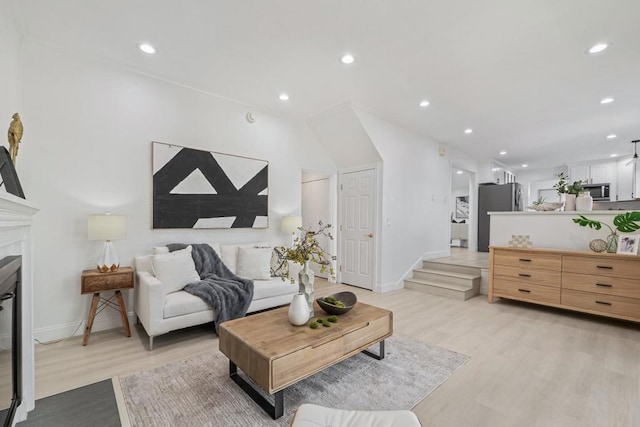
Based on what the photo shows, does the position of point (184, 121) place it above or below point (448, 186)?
above

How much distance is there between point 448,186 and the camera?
20.5ft

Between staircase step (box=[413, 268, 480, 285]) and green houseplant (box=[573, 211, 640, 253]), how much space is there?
1602 mm

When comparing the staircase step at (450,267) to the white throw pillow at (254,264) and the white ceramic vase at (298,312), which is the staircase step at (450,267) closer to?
the white throw pillow at (254,264)

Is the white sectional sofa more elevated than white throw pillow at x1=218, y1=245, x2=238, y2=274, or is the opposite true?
white throw pillow at x1=218, y1=245, x2=238, y2=274

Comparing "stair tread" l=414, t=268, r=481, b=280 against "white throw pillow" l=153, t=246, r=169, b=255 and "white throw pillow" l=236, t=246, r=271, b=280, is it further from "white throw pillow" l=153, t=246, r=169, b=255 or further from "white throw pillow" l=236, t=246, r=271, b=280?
"white throw pillow" l=153, t=246, r=169, b=255

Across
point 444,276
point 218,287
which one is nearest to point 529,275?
point 444,276

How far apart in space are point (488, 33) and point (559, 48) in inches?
31.2

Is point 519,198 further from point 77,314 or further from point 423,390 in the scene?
point 77,314

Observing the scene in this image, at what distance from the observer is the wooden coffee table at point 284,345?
1678 mm

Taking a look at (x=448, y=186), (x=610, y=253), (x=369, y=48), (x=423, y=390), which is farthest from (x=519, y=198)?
(x=423, y=390)

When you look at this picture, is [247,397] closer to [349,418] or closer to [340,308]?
[340,308]

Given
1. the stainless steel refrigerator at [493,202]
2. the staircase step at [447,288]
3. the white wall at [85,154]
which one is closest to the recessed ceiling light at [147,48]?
the white wall at [85,154]

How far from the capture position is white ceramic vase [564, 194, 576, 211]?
12.9 feet

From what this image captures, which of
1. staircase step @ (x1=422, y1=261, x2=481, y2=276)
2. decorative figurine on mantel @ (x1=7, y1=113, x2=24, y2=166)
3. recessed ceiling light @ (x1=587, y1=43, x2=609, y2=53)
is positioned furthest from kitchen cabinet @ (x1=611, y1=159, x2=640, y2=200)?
decorative figurine on mantel @ (x1=7, y1=113, x2=24, y2=166)
